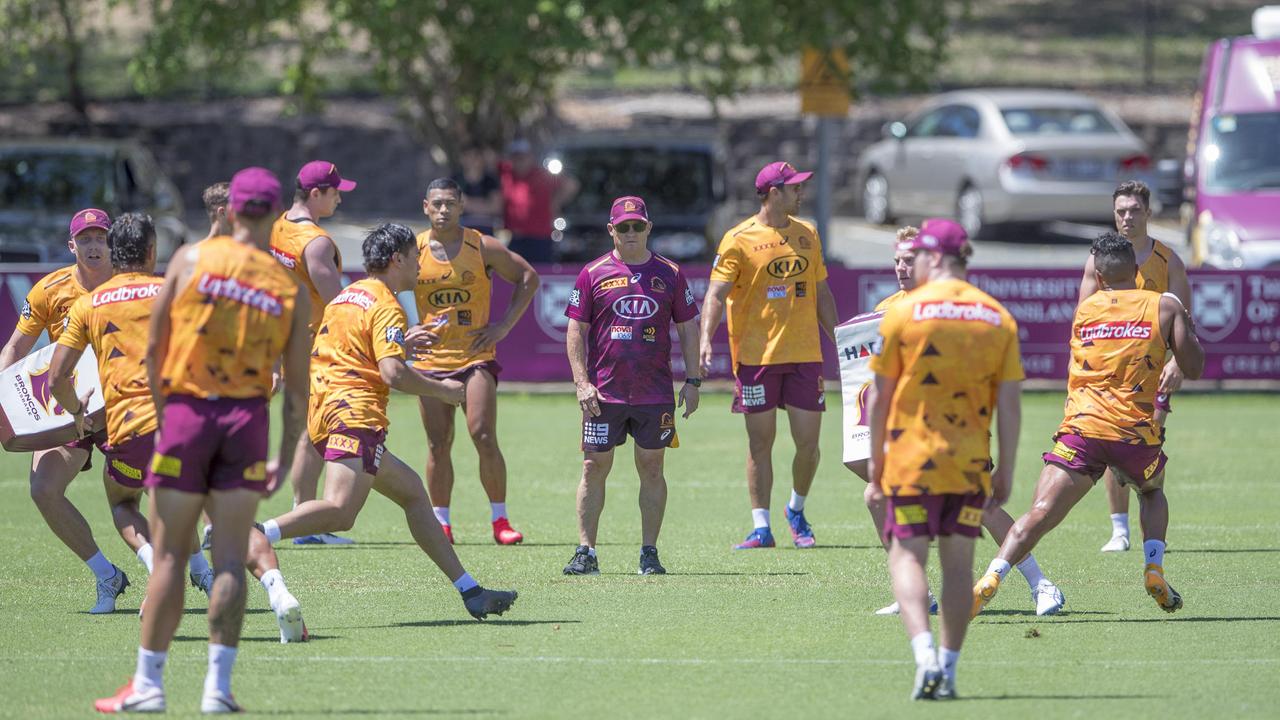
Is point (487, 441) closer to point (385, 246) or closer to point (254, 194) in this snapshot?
point (385, 246)

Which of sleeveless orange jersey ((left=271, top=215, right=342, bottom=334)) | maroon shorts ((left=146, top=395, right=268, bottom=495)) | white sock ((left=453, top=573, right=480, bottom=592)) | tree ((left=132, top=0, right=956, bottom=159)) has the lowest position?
white sock ((left=453, top=573, right=480, bottom=592))

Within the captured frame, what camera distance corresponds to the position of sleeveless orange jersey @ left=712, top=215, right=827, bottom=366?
37.3 ft

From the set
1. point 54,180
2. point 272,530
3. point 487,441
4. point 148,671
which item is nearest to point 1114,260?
point 487,441

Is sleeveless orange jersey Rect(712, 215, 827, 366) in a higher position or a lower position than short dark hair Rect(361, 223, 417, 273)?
lower

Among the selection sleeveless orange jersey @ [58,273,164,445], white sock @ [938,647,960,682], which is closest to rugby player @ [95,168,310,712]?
sleeveless orange jersey @ [58,273,164,445]

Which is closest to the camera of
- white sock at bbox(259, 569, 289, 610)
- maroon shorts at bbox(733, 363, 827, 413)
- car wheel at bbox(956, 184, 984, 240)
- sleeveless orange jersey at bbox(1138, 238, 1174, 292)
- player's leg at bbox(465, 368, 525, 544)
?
white sock at bbox(259, 569, 289, 610)

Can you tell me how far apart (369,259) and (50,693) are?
270cm

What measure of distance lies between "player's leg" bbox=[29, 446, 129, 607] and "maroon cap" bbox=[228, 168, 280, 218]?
9.54 ft

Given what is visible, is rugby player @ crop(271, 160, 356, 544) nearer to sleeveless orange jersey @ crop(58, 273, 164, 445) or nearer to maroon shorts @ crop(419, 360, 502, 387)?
maroon shorts @ crop(419, 360, 502, 387)

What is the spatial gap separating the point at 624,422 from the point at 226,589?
4.00 m

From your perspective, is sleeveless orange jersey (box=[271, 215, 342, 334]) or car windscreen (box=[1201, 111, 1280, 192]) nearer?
sleeveless orange jersey (box=[271, 215, 342, 334])

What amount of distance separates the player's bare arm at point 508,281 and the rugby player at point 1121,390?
3.77 metres

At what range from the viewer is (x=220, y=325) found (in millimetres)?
6672

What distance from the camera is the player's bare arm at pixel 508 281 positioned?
11.5m
